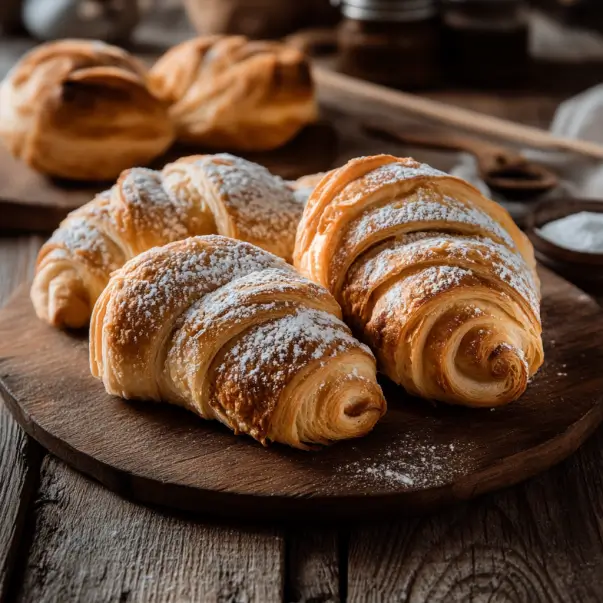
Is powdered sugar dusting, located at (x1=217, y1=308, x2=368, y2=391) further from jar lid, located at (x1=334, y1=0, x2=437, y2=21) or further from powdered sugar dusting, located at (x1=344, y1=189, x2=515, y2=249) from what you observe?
jar lid, located at (x1=334, y1=0, x2=437, y2=21)

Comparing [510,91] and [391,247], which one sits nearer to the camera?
[391,247]

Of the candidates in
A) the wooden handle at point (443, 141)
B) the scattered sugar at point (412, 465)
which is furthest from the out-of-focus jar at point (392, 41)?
the scattered sugar at point (412, 465)

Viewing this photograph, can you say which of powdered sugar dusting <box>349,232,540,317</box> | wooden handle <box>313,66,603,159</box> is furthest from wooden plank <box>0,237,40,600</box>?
wooden handle <box>313,66,603,159</box>

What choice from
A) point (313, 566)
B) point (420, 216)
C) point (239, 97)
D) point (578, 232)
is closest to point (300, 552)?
point (313, 566)

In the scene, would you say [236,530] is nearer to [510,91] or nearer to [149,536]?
[149,536]

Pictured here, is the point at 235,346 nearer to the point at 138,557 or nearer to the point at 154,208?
the point at 138,557

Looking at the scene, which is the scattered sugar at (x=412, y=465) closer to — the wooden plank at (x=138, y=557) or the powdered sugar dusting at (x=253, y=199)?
the wooden plank at (x=138, y=557)

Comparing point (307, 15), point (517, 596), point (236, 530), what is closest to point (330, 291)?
point (236, 530)
